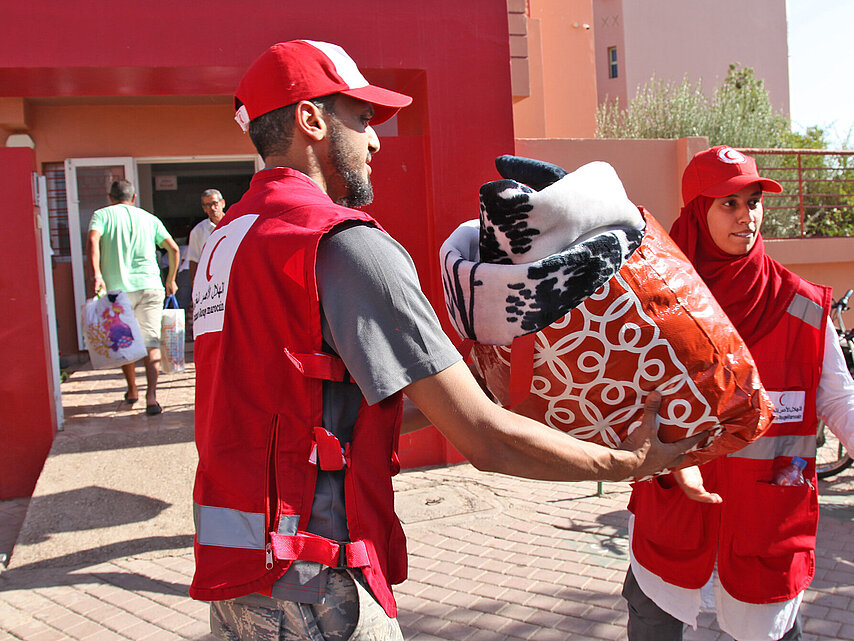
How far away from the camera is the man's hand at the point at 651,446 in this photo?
169 cm

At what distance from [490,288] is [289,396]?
1.58 feet

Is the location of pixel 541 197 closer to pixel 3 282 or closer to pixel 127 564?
pixel 127 564

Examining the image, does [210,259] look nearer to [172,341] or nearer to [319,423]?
[319,423]

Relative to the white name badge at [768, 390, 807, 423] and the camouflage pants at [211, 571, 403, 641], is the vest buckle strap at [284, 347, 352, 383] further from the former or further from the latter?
the white name badge at [768, 390, 807, 423]

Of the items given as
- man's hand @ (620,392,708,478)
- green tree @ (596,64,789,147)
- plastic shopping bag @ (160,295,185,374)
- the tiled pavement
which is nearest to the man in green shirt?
plastic shopping bag @ (160,295,185,374)

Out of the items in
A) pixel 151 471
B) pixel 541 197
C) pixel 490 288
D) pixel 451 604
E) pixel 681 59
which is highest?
pixel 681 59

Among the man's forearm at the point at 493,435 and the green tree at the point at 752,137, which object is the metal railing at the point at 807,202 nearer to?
the green tree at the point at 752,137

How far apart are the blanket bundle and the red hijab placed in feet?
2.86

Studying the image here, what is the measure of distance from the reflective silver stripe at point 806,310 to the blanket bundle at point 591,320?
94 centimetres

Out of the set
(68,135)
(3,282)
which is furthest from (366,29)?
(68,135)

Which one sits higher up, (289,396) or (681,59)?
(681,59)

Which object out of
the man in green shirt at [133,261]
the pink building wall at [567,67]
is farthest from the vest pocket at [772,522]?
the pink building wall at [567,67]

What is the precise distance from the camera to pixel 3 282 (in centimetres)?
579

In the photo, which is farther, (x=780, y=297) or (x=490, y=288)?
(x=780, y=297)
